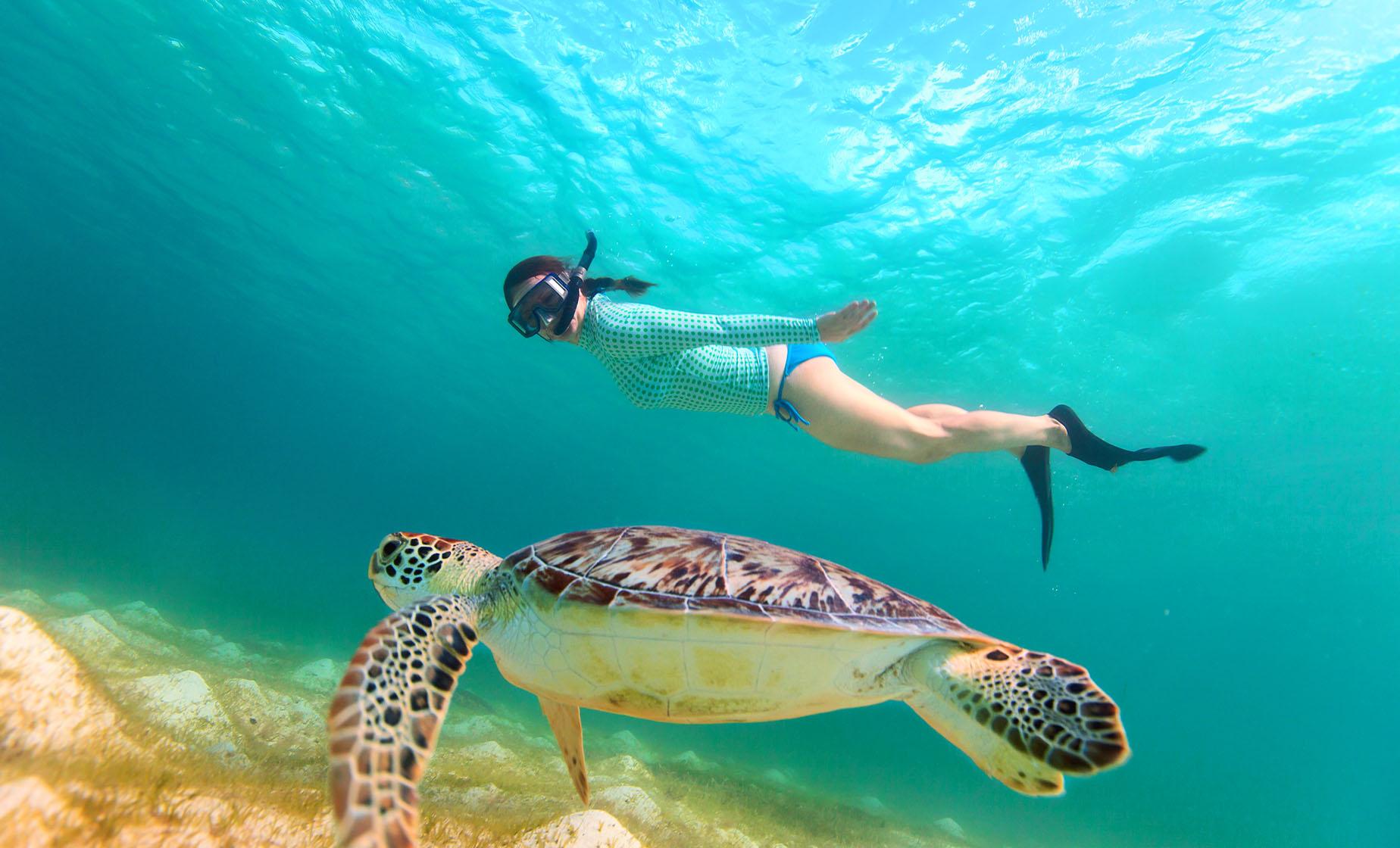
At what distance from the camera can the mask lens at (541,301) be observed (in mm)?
3506

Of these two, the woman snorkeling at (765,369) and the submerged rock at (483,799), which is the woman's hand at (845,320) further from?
the submerged rock at (483,799)

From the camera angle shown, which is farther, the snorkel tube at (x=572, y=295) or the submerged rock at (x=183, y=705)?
the snorkel tube at (x=572, y=295)

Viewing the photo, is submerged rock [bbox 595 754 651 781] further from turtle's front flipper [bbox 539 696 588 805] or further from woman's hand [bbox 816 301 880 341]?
woman's hand [bbox 816 301 880 341]

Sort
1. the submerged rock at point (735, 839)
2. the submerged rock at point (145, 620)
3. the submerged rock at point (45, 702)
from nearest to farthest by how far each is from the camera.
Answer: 1. the submerged rock at point (45, 702)
2. the submerged rock at point (735, 839)
3. the submerged rock at point (145, 620)

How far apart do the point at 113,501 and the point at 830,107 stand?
72.3m

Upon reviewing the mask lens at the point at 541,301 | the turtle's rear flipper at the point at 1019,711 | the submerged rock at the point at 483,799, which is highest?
the mask lens at the point at 541,301

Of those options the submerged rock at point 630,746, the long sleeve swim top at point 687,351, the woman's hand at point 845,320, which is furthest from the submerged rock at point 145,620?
the woman's hand at point 845,320

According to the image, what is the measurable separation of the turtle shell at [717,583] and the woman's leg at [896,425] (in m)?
1.42

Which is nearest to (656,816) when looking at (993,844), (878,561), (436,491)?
(993,844)

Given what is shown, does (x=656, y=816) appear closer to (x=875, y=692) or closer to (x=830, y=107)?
(x=875, y=692)

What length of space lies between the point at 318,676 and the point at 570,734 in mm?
8271

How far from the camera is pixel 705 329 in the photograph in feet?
11.9

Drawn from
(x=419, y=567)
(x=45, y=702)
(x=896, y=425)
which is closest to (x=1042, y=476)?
(x=896, y=425)

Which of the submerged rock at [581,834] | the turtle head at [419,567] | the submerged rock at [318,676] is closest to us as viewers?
the submerged rock at [581,834]
